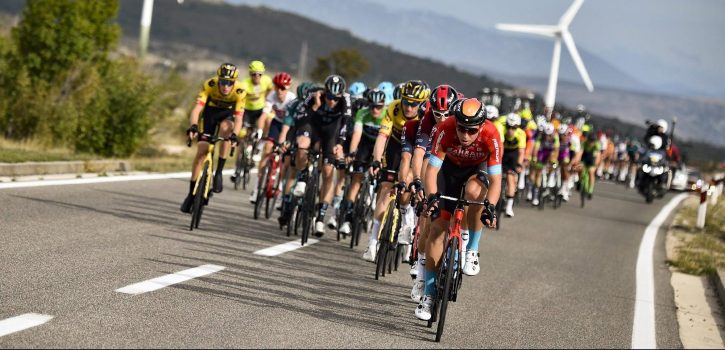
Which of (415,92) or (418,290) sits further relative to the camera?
(415,92)

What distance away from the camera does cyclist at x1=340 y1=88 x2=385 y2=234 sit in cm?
1513

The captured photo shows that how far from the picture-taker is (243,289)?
34.5 ft

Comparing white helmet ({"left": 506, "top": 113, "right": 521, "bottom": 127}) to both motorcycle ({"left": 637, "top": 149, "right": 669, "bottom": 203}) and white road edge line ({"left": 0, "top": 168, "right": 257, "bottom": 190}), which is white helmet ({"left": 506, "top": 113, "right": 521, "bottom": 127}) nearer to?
white road edge line ({"left": 0, "top": 168, "right": 257, "bottom": 190})

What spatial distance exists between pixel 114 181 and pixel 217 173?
460 cm

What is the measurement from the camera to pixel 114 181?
1983 centimetres

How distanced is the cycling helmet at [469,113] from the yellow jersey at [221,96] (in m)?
5.78

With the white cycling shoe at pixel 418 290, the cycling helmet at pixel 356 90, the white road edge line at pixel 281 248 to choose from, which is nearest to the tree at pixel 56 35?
the cycling helmet at pixel 356 90

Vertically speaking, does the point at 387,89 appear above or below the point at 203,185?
above

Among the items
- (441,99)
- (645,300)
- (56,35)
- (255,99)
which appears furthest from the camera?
(56,35)

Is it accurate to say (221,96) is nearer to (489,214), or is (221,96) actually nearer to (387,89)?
(387,89)

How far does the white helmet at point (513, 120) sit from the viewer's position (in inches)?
840

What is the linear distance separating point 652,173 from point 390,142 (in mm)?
23770

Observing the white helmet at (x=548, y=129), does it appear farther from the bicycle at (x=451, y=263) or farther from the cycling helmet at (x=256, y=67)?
the bicycle at (x=451, y=263)

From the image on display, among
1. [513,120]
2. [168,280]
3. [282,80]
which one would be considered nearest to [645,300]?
[168,280]
